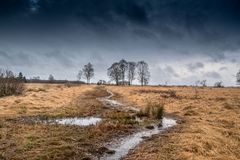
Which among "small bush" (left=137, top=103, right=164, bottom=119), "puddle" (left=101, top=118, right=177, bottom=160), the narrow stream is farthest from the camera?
"small bush" (left=137, top=103, right=164, bottom=119)

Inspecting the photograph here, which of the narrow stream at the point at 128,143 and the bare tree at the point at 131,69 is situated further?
the bare tree at the point at 131,69

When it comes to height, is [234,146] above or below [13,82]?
below

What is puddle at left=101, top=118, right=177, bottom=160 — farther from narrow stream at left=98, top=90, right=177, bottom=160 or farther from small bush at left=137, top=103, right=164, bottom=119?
small bush at left=137, top=103, right=164, bottom=119

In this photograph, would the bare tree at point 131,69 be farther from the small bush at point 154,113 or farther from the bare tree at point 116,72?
the small bush at point 154,113

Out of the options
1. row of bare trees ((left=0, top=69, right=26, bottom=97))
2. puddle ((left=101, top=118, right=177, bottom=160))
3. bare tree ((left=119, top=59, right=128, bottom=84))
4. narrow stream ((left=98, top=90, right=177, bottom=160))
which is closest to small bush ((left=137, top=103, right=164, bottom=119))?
Answer: narrow stream ((left=98, top=90, right=177, bottom=160))

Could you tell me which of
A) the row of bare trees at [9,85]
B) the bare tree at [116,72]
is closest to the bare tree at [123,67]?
the bare tree at [116,72]

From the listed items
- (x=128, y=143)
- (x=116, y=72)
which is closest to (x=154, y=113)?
(x=128, y=143)

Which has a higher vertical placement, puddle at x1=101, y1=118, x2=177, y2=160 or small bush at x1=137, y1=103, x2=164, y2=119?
small bush at x1=137, y1=103, x2=164, y2=119

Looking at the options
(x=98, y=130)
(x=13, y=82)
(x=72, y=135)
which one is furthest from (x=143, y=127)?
(x=13, y=82)

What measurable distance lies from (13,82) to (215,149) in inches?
1739

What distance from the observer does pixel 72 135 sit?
1922 cm

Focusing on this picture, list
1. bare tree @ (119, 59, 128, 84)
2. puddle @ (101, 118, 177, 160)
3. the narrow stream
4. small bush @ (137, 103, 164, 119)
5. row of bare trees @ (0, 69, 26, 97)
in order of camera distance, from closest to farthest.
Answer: the narrow stream, puddle @ (101, 118, 177, 160), small bush @ (137, 103, 164, 119), row of bare trees @ (0, 69, 26, 97), bare tree @ (119, 59, 128, 84)

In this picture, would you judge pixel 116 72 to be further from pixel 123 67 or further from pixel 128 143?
pixel 128 143

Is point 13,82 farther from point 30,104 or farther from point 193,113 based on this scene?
point 193,113
